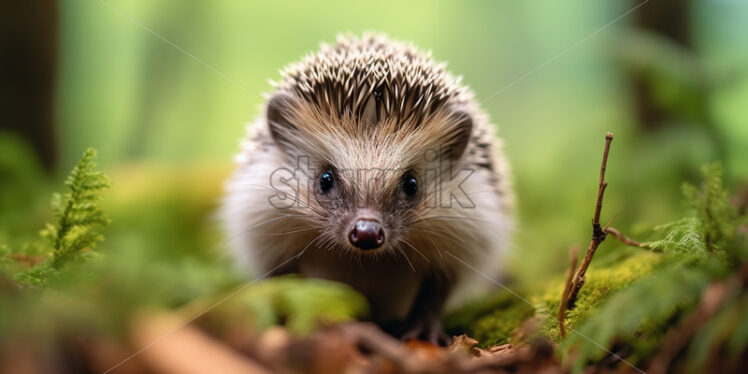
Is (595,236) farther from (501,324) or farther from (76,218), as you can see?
(76,218)

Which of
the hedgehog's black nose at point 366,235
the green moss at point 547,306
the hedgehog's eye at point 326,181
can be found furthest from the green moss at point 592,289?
the hedgehog's eye at point 326,181

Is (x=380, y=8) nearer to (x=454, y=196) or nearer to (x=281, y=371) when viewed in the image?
(x=454, y=196)

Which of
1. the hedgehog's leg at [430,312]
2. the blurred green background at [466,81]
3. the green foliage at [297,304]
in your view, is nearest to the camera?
the green foliage at [297,304]

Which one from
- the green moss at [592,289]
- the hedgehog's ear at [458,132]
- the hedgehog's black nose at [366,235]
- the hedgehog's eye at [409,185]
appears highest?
the hedgehog's ear at [458,132]

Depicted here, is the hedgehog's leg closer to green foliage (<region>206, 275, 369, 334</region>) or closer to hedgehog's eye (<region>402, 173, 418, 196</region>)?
hedgehog's eye (<region>402, 173, 418, 196</region>)

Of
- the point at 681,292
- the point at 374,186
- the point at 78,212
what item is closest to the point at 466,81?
the point at 374,186

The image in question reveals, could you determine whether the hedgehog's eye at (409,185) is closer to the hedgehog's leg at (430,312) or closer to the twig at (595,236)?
the hedgehog's leg at (430,312)

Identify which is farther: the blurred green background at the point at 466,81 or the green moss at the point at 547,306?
the blurred green background at the point at 466,81
